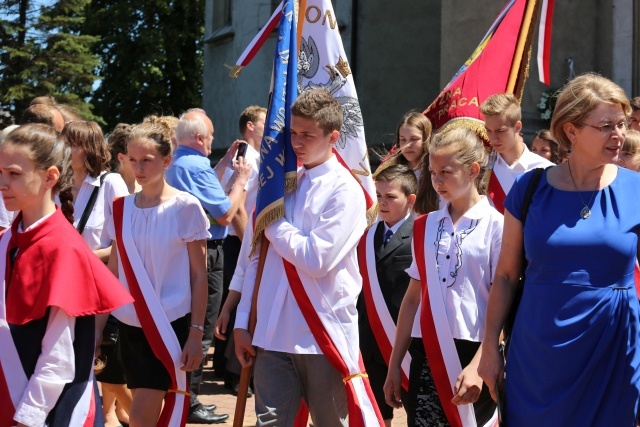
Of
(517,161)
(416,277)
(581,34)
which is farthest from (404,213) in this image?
(581,34)

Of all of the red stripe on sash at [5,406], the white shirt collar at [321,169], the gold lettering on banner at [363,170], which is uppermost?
the white shirt collar at [321,169]

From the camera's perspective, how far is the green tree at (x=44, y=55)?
28.1 metres

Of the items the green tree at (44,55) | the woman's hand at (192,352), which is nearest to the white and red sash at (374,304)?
the woman's hand at (192,352)

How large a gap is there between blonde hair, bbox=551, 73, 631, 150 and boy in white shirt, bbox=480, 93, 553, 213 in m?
2.33

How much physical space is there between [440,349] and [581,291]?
1104mm

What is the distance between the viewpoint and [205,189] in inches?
336

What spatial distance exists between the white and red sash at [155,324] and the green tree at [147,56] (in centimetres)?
2506

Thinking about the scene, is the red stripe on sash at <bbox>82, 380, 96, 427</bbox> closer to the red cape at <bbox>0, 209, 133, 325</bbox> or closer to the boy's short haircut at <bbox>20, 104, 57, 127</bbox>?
the red cape at <bbox>0, 209, 133, 325</bbox>

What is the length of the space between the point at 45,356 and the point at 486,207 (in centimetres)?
216

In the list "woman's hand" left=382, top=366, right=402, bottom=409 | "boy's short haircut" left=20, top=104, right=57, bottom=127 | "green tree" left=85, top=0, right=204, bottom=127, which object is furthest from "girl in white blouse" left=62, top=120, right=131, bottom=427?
"green tree" left=85, top=0, right=204, bottom=127

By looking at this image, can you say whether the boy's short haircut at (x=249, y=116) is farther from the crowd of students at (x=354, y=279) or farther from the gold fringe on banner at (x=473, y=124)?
the gold fringe on banner at (x=473, y=124)

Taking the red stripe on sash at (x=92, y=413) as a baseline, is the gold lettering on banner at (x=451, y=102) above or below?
above

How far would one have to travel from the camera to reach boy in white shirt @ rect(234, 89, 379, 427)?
5203 mm

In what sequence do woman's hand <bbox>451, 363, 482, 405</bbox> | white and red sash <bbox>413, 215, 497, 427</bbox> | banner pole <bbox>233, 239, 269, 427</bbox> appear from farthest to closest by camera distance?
1. banner pole <bbox>233, 239, 269, 427</bbox>
2. white and red sash <bbox>413, 215, 497, 427</bbox>
3. woman's hand <bbox>451, 363, 482, 405</bbox>
